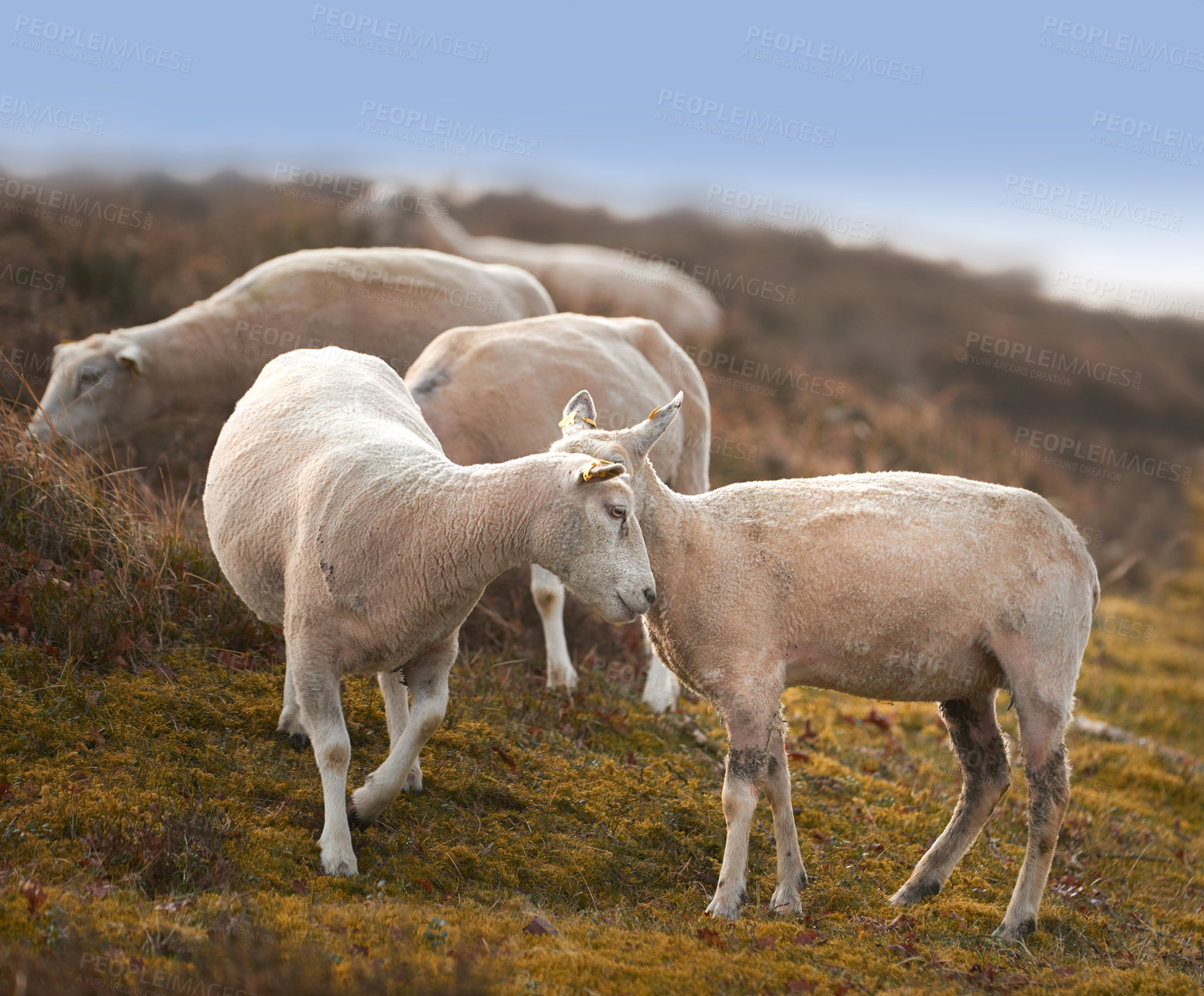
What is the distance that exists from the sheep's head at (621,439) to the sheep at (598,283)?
13210mm

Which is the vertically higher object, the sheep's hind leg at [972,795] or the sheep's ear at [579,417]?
the sheep's ear at [579,417]

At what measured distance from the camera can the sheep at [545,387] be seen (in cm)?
779

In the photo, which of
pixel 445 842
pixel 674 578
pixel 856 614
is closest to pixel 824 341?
pixel 856 614

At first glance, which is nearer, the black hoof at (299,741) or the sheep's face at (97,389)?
the black hoof at (299,741)

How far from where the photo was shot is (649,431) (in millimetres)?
5039

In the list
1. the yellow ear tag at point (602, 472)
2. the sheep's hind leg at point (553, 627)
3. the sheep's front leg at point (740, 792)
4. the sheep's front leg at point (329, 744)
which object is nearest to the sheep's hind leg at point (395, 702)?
the sheep's front leg at point (329, 744)

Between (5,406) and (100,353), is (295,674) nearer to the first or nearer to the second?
(5,406)

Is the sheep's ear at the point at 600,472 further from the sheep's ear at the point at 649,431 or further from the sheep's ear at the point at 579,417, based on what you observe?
the sheep's ear at the point at 579,417

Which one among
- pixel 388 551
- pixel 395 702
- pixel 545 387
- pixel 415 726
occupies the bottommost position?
pixel 395 702

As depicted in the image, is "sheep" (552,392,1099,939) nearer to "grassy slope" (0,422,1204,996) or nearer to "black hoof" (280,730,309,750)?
"grassy slope" (0,422,1204,996)

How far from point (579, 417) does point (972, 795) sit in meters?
3.10

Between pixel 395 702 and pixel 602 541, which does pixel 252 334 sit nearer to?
pixel 395 702

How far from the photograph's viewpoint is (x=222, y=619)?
711 cm

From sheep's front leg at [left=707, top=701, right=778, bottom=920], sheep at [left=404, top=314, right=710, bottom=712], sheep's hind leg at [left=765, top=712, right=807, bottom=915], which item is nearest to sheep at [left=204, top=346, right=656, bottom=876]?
sheep's front leg at [left=707, top=701, right=778, bottom=920]
